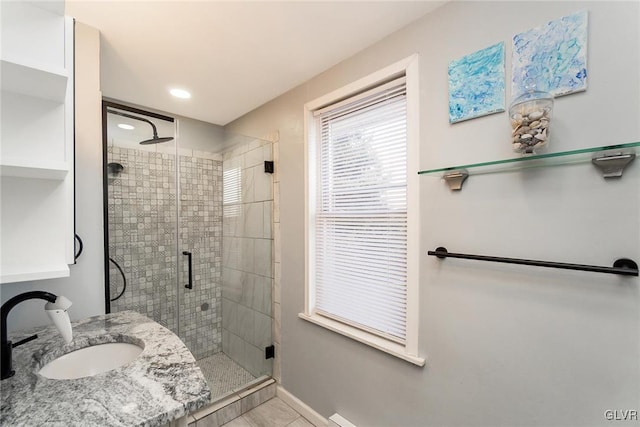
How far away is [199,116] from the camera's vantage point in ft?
8.80

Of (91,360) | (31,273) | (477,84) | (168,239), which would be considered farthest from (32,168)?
(477,84)

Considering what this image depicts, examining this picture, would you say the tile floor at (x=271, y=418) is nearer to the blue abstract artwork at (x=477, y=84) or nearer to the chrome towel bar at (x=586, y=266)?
the chrome towel bar at (x=586, y=266)

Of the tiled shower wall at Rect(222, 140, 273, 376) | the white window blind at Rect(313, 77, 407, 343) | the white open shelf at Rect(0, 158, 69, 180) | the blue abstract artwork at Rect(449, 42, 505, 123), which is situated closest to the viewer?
the white open shelf at Rect(0, 158, 69, 180)

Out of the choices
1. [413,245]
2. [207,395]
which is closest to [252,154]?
[413,245]

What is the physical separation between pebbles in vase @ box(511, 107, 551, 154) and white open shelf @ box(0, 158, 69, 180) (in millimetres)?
1606

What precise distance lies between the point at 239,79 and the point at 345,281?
1652 mm

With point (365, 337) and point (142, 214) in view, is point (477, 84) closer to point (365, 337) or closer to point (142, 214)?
point (365, 337)

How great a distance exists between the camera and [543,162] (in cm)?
104

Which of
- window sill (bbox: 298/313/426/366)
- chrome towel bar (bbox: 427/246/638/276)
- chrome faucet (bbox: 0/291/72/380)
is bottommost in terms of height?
window sill (bbox: 298/313/426/366)

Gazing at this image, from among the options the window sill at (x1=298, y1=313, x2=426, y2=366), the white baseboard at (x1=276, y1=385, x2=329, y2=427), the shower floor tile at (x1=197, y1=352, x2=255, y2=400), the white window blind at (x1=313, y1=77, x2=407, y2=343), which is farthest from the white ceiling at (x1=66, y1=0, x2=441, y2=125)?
the white baseboard at (x1=276, y1=385, x2=329, y2=427)

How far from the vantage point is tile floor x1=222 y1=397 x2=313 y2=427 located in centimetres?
191

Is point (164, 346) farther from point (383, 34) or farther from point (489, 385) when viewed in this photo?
point (383, 34)

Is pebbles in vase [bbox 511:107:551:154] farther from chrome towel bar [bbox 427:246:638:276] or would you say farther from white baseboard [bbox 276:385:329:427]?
white baseboard [bbox 276:385:329:427]

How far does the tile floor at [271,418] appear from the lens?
1.91 m
